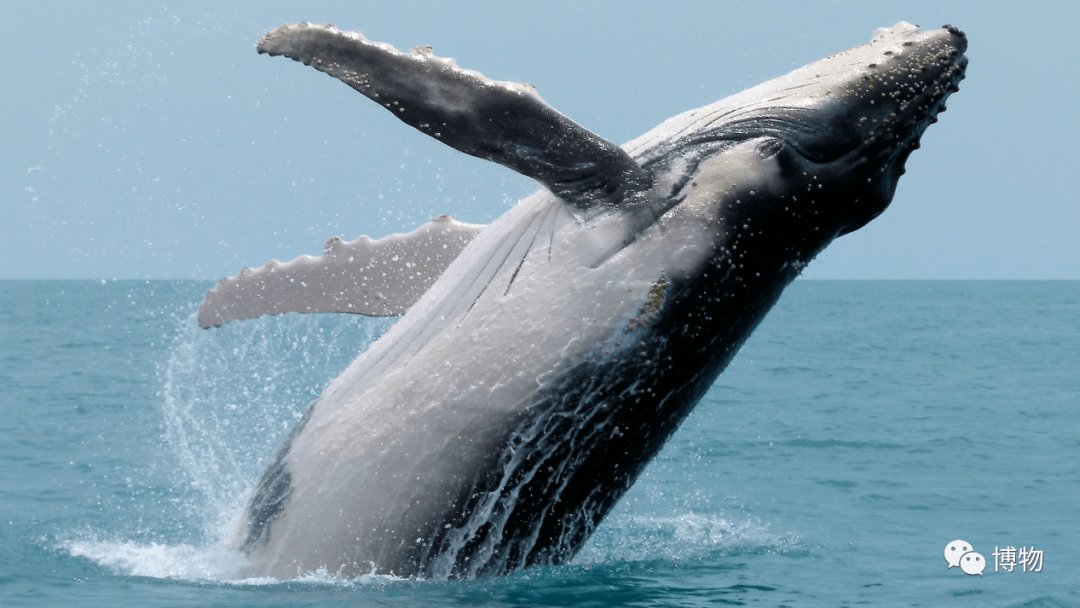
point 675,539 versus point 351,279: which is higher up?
point 351,279

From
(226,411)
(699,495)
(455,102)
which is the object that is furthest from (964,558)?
(226,411)

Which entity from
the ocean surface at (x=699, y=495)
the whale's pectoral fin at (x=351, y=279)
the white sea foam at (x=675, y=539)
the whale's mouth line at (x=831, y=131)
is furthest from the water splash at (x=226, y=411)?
the whale's mouth line at (x=831, y=131)

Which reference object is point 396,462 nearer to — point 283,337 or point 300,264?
point 300,264

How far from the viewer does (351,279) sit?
9938mm

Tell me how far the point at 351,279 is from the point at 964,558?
6.78 m

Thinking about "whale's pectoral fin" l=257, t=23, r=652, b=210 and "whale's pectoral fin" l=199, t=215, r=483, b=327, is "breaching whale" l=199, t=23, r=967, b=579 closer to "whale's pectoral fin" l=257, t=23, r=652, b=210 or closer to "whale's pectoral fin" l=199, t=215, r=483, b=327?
"whale's pectoral fin" l=257, t=23, r=652, b=210

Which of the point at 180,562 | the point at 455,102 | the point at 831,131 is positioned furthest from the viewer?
the point at 180,562

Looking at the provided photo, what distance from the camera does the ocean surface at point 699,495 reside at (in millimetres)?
8695

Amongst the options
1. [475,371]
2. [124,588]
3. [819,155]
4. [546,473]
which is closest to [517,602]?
[546,473]

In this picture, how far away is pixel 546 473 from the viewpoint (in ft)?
25.6

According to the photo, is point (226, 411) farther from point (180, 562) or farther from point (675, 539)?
point (675, 539)

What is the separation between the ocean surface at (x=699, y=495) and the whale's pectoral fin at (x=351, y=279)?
0.43 m

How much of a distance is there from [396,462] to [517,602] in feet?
4.29

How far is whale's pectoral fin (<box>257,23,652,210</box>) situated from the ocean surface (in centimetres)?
312
